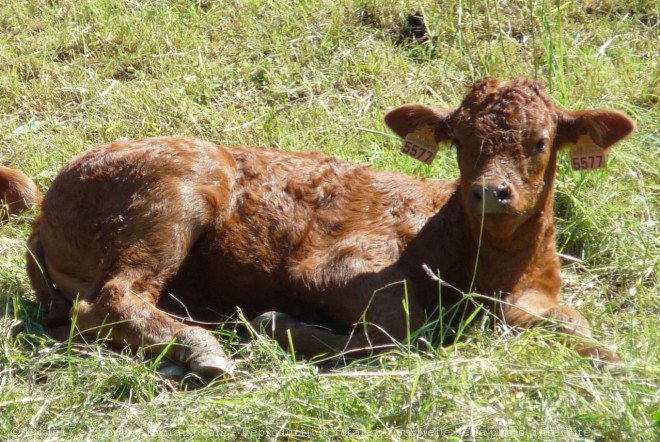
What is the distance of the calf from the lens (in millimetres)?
6145

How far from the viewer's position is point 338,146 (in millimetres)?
8508

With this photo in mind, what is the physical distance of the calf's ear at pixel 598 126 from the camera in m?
6.32

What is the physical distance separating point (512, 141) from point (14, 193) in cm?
358

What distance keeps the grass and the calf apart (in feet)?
0.91

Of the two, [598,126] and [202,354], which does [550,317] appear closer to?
[598,126]

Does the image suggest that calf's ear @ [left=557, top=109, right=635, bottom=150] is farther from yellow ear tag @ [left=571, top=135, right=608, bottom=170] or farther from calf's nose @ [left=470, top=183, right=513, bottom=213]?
calf's nose @ [left=470, top=183, right=513, bottom=213]

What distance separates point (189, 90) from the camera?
9.39 metres

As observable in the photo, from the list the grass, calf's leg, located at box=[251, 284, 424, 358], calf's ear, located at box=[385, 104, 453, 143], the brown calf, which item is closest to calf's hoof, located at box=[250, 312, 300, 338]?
calf's leg, located at box=[251, 284, 424, 358]

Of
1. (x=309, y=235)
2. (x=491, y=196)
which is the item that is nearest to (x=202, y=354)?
(x=309, y=235)

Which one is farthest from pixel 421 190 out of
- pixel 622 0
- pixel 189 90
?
pixel 622 0

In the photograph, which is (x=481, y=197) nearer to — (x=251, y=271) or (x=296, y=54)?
Result: (x=251, y=271)

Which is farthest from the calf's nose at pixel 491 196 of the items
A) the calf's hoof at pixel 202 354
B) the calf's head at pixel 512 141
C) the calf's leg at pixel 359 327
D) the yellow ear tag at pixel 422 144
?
the calf's hoof at pixel 202 354

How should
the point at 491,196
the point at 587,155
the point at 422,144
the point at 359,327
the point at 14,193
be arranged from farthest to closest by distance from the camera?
the point at 14,193 < the point at 422,144 < the point at 587,155 < the point at 359,327 < the point at 491,196

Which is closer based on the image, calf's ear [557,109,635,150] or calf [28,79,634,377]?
calf [28,79,634,377]
